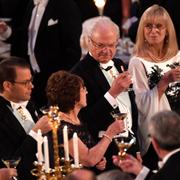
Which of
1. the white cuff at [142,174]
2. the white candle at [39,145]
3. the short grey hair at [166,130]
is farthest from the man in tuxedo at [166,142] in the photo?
the white candle at [39,145]

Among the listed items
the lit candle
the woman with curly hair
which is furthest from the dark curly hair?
the lit candle

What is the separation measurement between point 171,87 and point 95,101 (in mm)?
729

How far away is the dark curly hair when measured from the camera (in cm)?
645

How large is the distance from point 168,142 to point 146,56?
2084mm

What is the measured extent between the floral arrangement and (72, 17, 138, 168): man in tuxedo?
0.22 meters

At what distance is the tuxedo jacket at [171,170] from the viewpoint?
546cm

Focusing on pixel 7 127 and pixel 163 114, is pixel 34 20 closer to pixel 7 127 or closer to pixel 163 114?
pixel 7 127

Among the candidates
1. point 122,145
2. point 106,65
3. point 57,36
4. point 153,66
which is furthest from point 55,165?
point 57,36

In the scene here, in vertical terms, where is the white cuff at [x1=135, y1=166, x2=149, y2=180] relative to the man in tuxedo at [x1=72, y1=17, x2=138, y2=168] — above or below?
below

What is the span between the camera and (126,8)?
34.5 ft

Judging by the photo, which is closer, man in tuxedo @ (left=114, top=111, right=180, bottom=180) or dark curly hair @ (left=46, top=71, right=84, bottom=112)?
man in tuxedo @ (left=114, top=111, right=180, bottom=180)

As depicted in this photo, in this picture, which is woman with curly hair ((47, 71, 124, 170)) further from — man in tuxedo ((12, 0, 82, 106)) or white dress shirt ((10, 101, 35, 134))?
man in tuxedo ((12, 0, 82, 106))

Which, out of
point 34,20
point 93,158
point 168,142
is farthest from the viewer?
point 34,20

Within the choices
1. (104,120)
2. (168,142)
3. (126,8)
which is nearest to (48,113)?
(168,142)
